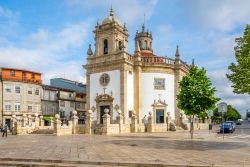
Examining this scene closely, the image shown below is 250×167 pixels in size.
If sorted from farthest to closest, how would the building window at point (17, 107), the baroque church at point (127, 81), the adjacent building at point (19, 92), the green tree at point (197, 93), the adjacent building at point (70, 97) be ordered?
the adjacent building at point (70, 97)
the building window at point (17, 107)
the adjacent building at point (19, 92)
the baroque church at point (127, 81)
the green tree at point (197, 93)

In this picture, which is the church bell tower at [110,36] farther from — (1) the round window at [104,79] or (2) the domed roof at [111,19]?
(1) the round window at [104,79]

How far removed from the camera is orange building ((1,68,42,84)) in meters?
54.8

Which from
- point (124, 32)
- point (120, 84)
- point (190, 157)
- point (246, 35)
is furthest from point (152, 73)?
point (190, 157)

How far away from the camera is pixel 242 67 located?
620 inches

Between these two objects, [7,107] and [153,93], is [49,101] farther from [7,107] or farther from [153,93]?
[153,93]

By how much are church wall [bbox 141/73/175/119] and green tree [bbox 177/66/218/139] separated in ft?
47.4

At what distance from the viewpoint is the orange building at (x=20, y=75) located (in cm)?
5481

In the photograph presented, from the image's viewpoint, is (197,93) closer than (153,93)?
Yes

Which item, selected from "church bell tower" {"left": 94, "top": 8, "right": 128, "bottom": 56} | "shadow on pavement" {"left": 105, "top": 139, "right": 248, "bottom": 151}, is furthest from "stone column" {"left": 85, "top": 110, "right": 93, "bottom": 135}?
"shadow on pavement" {"left": 105, "top": 139, "right": 248, "bottom": 151}

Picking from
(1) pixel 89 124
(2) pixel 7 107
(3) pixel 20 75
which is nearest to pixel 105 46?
(1) pixel 89 124

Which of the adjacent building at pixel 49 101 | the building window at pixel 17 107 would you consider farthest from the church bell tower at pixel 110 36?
the adjacent building at pixel 49 101

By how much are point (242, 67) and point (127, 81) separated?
24.1 metres

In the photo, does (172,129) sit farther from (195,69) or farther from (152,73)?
(195,69)

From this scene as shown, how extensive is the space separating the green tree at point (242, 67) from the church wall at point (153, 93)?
24.2 m
